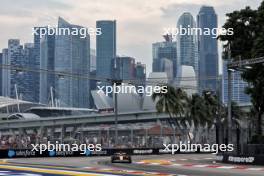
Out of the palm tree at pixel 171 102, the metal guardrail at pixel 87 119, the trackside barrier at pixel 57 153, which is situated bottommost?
the trackside barrier at pixel 57 153

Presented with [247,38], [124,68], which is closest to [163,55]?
[124,68]

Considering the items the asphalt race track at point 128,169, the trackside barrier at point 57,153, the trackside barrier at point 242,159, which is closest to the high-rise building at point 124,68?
the trackside barrier at point 57,153

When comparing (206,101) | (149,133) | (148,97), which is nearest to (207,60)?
(148,97)

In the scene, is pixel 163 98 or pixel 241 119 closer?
pixel 163 98

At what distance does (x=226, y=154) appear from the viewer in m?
44.1

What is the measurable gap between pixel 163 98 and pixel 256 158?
61.5m

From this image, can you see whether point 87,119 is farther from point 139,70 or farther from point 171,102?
point 171,102

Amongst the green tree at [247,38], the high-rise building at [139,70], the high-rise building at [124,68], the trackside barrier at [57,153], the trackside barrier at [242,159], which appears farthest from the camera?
the high-rise building at [124,68]

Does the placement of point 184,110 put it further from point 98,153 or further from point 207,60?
point 207,60

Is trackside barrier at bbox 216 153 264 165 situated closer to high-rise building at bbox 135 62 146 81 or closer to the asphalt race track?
the asphalt race track

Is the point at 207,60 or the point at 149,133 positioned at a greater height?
the point at 207,60

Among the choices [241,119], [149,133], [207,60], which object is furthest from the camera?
[207,60]

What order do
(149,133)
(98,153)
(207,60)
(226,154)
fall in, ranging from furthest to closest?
(207,60)
(149,133)
(98,153)
(226,154)

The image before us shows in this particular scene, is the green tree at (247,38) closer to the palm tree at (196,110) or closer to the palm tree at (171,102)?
the palm tree at (171,102)
